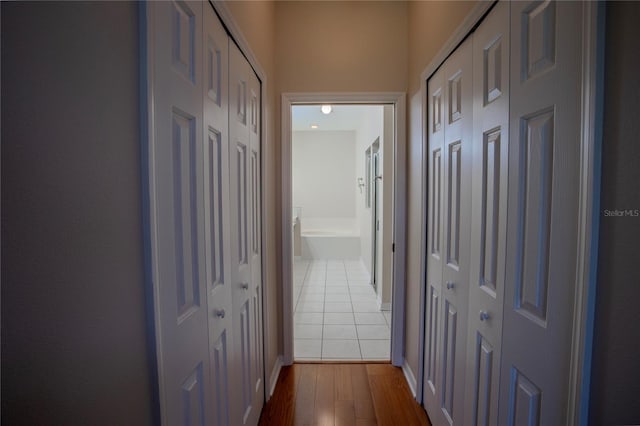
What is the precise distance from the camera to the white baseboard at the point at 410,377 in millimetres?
2022

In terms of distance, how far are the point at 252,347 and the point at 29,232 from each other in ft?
4.69

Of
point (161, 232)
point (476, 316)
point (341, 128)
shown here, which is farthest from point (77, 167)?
point (341, 128)

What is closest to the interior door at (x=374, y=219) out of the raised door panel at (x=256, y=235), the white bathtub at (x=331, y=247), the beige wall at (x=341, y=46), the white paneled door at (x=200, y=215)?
the white bathtub at (x=331, y=247)

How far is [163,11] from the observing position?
0.75 m

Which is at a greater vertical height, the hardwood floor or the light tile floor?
the light tile floor

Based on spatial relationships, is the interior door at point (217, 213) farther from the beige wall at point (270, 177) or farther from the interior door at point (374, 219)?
the interior door at point (374, 219)

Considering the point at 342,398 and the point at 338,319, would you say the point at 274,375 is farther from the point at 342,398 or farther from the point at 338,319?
the point at 338,319

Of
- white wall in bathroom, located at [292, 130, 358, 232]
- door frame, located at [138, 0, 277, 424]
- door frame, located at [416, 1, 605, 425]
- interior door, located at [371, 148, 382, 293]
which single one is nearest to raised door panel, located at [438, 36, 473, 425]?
door frame, located at [416, 1, 605, 425]

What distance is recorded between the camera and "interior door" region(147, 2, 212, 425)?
2.37 ft

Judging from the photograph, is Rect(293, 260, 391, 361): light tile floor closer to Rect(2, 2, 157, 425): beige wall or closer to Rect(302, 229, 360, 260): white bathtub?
Rect(302, 229, 360, 260): white bathtub

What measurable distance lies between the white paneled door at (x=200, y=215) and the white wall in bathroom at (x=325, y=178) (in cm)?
575

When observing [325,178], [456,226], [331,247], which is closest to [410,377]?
[456,226]

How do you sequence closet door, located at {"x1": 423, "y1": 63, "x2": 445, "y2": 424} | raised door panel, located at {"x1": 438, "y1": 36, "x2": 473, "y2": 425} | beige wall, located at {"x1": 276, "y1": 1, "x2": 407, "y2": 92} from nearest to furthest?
raised door panel, located at {"x1": 438, "y1": 36, "x2": 473, "y2": 425} < closet door, located at {"x1": 423, "y1": 63, "x2": 445, "y2": 424} < beige wall, located at {"x1": 276, "y1": 1, "x2": 407, "y2": 92}

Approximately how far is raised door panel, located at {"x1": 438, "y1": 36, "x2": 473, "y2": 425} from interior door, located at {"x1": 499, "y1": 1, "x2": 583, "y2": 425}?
0.34m
